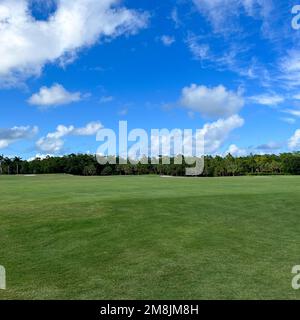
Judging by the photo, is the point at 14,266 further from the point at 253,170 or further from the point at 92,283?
the point at 253,170

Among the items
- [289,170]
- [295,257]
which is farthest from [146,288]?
[289,170]

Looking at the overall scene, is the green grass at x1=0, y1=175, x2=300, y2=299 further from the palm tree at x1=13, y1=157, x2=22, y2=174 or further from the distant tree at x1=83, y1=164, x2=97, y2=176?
the palm tree at x1=13, y1=157, x2=22, y2=174

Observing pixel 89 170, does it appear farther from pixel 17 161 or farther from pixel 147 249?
pixel 147 249

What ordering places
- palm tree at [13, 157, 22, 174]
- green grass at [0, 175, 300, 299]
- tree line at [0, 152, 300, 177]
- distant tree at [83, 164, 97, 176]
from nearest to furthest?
green grass at [0, 175, 300, 299] → distant tree at [83, 164, 97, 176] → tree line at [0, 152, 300, 177] → palm tree at [13, 157, 22, 174]

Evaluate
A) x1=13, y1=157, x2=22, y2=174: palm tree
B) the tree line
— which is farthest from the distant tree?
x1=13, y1=157, x2=22, y2=174: palm tree

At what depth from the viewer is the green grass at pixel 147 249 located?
1008 cm

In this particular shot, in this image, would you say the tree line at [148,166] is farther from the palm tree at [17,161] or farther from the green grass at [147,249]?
the green grass at [147,249]

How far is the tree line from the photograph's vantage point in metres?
125

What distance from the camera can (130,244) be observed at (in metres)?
13.8

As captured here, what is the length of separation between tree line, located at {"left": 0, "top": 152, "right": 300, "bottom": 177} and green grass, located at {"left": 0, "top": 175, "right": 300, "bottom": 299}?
10090cm

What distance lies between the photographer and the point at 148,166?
433ft

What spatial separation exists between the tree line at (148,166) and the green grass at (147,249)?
331 ft

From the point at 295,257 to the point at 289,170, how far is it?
126208 millimetres

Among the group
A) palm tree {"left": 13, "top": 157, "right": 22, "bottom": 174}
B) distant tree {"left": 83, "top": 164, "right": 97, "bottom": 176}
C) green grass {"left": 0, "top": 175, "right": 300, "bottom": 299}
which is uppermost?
palm tree {"left": 13, "top": 157, "right": 22, "bottom": 174}
